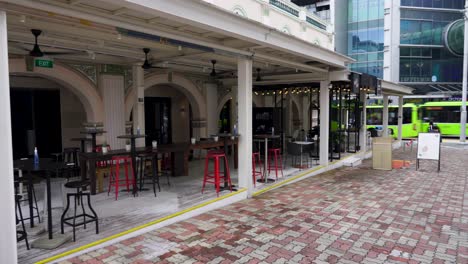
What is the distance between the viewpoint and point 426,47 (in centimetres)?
3369

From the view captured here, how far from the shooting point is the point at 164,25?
4852 mm

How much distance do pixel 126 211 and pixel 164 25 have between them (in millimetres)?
2833

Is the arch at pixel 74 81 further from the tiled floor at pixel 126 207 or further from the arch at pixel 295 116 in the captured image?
the arch at pixel 295 116

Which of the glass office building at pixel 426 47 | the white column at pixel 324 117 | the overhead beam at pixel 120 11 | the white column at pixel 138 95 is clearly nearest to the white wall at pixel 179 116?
the white column at pixel 138 95

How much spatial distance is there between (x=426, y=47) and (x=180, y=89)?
31525 mm

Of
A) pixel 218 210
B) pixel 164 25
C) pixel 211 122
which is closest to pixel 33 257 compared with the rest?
pixel 218 210

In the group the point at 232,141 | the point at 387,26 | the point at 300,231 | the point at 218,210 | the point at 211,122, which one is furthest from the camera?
the point at 387,26

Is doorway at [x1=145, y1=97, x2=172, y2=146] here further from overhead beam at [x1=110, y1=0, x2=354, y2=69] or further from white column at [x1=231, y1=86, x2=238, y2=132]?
overhead beam at [x1=110, y1=0, x2=354, y2=69]

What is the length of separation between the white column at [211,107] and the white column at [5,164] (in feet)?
27.7

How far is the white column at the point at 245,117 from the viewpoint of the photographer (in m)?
6.41

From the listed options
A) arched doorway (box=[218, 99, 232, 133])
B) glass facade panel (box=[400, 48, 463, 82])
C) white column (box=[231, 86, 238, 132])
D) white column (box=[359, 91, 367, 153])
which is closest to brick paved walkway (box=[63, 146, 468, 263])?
white column (box=[231, 86, 238, 132])

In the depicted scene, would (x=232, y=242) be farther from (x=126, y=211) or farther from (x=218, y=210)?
(x=126, y=211)

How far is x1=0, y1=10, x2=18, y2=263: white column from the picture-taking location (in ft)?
10.1

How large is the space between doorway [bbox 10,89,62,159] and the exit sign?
2.22 metres
